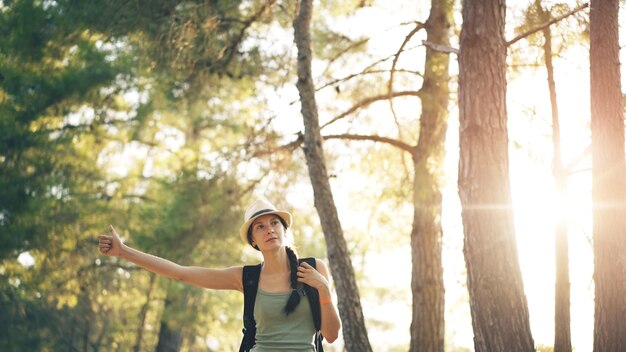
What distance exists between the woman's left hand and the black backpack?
13cm

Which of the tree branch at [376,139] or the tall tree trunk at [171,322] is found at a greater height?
the tree branch at [376,139]

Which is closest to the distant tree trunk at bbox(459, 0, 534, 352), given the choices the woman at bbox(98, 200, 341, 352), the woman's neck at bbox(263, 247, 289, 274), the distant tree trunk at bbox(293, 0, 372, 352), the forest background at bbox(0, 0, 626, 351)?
the forest background at bbox(0, 0, 626, 351)

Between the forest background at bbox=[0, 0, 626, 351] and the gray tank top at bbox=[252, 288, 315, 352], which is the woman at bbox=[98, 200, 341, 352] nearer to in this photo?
the gray tank top at bbox=[252, 288, 315, 352]

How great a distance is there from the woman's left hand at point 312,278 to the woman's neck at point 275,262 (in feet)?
1.10

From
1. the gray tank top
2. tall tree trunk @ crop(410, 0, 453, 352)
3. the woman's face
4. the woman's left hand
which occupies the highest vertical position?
tall tree trunk @ crop(410, 0, 453, 352)

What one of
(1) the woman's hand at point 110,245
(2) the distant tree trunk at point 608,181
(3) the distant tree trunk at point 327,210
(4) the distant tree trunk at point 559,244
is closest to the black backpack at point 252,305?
(1) the woman's hand at point 110,245

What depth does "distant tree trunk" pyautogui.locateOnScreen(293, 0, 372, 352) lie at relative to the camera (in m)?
8.28

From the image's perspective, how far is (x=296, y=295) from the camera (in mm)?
4109

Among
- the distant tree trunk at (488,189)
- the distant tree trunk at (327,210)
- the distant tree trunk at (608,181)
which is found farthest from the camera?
the distant tree trunk at (327,210)

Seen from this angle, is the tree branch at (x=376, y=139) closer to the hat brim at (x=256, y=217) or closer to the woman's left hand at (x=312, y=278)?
the hat brim at (x=256, y=217)

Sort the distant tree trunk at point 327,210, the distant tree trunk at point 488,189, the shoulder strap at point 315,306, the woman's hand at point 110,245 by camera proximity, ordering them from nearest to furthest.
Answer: the shoulder strap at point 315,306
the woman's hand at point 110,245
the distant tree trunk at point 488,189
the distant tree trunk at point 327,210

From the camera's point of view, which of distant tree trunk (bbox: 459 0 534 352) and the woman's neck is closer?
the woman's neck

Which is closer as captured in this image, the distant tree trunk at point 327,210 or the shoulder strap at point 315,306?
the shoulder strap at point 315,306

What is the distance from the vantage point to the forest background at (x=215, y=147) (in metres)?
9.71
